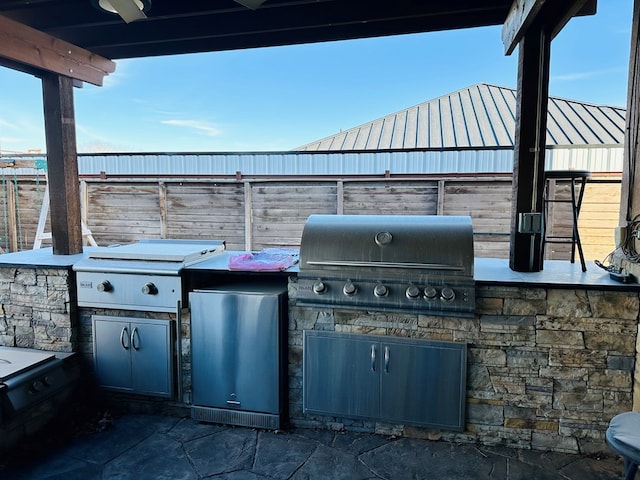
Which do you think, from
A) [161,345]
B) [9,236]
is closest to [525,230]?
[161,345]

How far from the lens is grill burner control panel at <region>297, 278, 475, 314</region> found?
→ 6.95 feet

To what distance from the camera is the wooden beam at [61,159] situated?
310 centimetres

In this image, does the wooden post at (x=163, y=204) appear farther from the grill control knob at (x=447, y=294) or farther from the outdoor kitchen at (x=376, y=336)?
the grill control knob at (x=447, y=294)

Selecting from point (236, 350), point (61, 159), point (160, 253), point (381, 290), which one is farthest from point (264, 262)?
point (61, 159)

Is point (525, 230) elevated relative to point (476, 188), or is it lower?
lower

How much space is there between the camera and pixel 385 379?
7.49ft

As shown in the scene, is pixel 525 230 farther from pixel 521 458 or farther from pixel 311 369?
pixel 311 369

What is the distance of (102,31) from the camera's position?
2926 mm

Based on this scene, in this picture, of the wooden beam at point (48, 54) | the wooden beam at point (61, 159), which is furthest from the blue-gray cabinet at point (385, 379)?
the wooden beam at point (48, 54)

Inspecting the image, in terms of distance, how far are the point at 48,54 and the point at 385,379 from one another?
10.6ft

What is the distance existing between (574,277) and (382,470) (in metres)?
1.50

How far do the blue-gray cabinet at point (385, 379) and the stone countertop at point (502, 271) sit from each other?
46 cm

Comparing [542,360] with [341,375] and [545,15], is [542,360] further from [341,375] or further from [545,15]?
[545,15]

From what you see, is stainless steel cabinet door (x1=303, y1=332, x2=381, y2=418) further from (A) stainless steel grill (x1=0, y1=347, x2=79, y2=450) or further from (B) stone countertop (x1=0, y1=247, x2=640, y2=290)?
(A) stainless steel grill (x1=0, y1=347, x2=79, y2=450)
